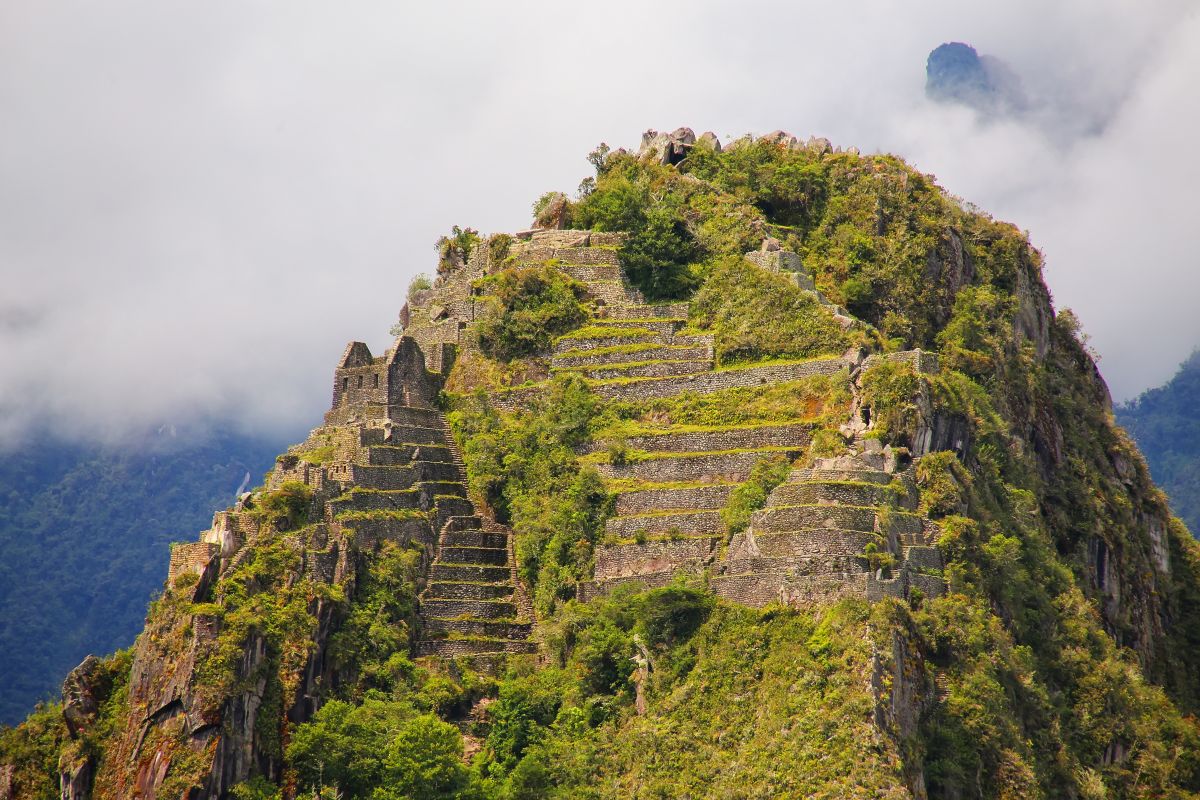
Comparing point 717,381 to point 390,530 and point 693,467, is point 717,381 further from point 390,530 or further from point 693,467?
point 390,530

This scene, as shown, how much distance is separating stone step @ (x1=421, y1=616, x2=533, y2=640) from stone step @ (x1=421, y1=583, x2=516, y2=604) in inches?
12.9

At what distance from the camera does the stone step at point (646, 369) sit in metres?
73.0

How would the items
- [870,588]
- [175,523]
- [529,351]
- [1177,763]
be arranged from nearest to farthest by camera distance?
[870,588] → [1177,763] → [529,351] → [175,523]

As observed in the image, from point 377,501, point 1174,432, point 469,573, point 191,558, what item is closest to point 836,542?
point 469,573

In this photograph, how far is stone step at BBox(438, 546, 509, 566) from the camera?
226 ft

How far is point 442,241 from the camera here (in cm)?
8750

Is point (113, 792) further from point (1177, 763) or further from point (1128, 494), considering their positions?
point (1128, 494)

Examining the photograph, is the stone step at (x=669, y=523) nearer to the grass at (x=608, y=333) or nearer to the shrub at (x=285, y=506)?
the shrub at (x=285, y=506)

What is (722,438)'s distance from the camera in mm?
67938

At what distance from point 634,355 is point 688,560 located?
13.9 meters

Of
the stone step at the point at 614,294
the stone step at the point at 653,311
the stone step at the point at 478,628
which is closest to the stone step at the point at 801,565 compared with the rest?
the stone step at the point at 478,628

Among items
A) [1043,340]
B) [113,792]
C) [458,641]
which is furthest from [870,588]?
[1043,340]

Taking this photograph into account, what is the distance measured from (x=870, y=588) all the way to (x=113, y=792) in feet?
85.0

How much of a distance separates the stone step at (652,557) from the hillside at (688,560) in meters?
0.14
